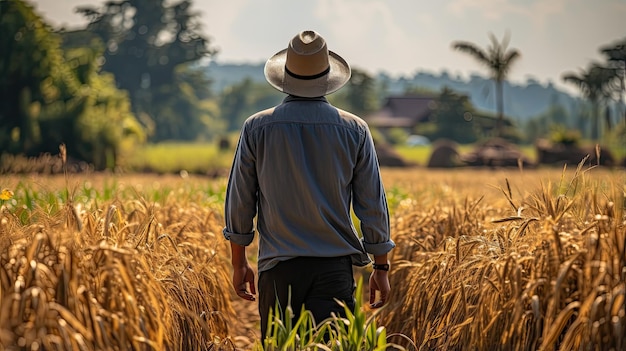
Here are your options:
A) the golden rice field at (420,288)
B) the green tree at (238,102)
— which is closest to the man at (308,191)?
the golden rice field at (420,288)

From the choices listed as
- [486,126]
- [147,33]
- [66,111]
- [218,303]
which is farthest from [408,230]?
[147,33]

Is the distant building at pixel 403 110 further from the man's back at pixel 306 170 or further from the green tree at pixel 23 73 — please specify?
the man's back at pixel 306 170

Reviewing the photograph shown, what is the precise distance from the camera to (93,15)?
5822 cm

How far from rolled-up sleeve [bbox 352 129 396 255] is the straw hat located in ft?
0.90

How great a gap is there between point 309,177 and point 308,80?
0.41 meters

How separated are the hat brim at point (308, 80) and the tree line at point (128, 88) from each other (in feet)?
54.2

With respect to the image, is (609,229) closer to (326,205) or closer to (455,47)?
(326,205)

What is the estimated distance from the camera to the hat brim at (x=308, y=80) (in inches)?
137

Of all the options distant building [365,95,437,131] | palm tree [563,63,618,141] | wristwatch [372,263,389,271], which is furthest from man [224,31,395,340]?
distant building [365,95,437,131]

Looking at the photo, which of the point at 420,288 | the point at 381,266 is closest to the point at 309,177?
the point at 381,266

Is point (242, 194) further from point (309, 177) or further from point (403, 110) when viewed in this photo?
point (403, 110)

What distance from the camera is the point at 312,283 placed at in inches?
138

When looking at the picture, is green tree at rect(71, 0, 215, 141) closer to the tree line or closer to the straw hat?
the tree line

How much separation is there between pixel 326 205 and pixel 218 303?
1.63 m
